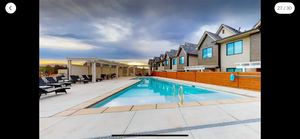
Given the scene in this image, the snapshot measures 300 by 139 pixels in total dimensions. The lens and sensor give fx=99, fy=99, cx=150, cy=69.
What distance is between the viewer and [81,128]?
2.50 m

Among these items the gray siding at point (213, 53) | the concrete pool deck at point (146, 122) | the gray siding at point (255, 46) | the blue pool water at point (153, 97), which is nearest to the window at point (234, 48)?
the gray siding at point (255, 46)

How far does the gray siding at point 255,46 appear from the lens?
8.65 m

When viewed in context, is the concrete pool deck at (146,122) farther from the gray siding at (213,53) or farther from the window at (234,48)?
the gray siding at (213,53)

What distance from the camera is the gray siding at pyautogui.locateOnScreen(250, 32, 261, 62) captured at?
28.4 feet

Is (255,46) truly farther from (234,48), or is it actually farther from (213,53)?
(213,53)

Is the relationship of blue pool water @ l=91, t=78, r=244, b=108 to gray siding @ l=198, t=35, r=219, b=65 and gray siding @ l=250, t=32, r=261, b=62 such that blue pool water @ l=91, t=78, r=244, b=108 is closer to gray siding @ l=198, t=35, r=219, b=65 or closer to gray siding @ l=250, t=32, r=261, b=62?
gray siding @ l=250, t=32, r=261, b=62

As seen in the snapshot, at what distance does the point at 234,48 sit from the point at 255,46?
6.42ft

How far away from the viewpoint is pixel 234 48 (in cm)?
1076

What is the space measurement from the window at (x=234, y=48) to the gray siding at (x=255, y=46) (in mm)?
1009

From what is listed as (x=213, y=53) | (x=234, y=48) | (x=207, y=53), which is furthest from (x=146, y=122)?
(x=207, y=53)

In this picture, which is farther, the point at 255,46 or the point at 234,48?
the point at 234,48

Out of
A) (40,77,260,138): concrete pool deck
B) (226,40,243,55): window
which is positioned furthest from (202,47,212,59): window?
(40,77,260,138): concrete pool deck

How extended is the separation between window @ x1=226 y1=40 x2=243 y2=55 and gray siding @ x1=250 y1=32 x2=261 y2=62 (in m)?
1.01
